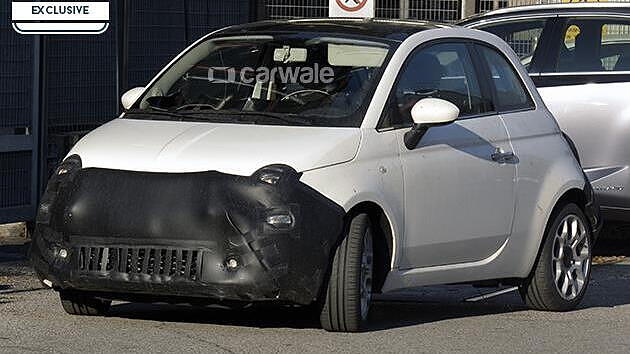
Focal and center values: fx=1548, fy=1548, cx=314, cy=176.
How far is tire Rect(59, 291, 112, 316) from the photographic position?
27.5ft

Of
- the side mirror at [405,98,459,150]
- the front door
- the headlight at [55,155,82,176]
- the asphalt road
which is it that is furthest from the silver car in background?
the headlight at [55,155,82,176]

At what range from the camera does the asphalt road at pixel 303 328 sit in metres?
7.73

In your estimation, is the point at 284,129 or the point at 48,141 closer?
the point at 284,129

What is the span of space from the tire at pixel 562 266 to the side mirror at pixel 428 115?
1412mm

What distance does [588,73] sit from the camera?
1204cm

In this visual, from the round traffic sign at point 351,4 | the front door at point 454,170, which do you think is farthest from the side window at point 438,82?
the round traffic sign at point 351,4

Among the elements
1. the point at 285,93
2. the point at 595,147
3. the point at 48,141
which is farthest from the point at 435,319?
the point at 48,141

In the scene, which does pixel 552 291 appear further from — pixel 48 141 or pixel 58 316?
pixel 48 141

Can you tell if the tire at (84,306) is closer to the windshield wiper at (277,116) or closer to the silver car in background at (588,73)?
the windshield wiper at (277,116)

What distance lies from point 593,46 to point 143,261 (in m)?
5.62

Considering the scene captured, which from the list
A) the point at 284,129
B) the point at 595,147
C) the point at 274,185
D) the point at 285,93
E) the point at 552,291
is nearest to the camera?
the point at 274,185

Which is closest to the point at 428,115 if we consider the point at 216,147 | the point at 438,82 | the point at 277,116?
the point at 438,82

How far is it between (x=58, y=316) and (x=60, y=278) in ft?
2.20

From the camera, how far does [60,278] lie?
7918 mm
